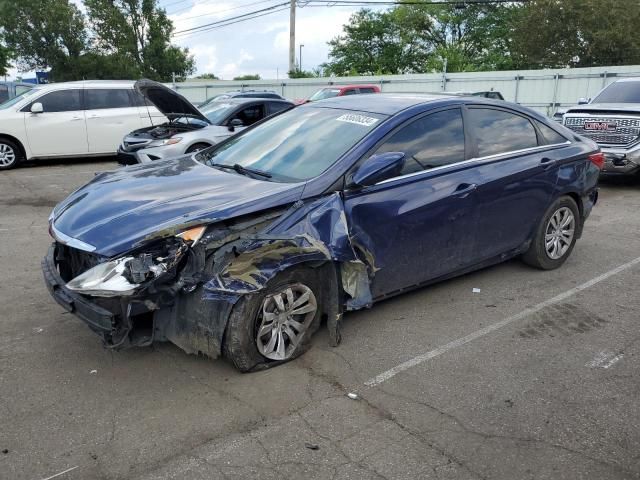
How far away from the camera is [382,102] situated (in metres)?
4.69

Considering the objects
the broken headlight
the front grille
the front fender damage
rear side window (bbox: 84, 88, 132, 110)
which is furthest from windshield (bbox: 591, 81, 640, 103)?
the front grille

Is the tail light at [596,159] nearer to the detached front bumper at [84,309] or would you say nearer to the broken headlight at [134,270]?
the broken headlight at [134,270]

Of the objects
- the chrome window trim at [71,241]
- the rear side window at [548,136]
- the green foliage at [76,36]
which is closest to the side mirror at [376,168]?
the chrome window trim at [71,241]

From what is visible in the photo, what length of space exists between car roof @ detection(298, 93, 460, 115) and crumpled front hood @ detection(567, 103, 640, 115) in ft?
21.1

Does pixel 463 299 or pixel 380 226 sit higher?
pixel 380 226

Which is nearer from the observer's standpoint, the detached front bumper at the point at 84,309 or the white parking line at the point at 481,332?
the detached front bumper at the point at 84,309

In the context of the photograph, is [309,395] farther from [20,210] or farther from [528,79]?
[528,79]

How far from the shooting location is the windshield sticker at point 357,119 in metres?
4.32

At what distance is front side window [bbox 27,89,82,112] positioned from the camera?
11684mm

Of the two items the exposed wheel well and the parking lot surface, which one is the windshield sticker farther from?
the exposed wheel well

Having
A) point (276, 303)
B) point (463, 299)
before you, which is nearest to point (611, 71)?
point (463, 299)

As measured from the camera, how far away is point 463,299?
4.93 metres

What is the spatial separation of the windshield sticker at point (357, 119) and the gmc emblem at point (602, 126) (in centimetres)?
729

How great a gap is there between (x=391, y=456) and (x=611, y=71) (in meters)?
20.5
